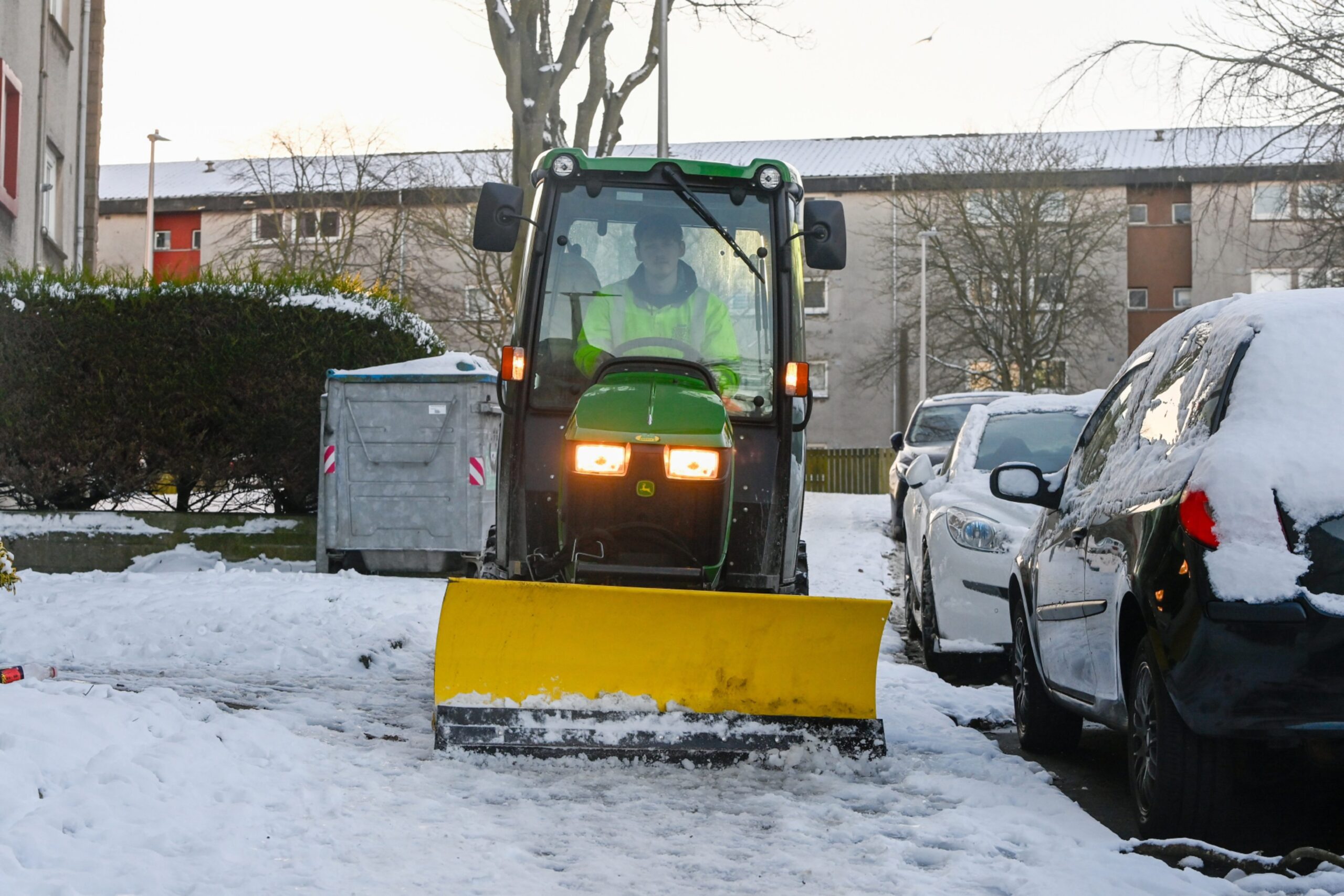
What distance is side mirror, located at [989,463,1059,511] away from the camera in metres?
6.31

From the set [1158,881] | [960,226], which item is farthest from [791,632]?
[960,226]

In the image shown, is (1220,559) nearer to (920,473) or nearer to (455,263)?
(920,473)

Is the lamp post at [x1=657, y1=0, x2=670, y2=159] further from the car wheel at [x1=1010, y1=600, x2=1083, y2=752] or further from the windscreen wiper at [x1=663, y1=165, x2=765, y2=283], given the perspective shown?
the car wheel at [x1=1010, y1=600, x2=1083, y2=752]

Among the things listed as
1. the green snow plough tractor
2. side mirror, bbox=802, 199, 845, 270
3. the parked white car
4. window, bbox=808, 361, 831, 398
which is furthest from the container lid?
window, bbox=808, 361, 831, 398

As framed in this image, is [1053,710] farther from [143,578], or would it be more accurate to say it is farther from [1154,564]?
[143,578]

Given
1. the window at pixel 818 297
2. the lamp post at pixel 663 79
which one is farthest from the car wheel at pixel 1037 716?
the window at pixel 818 297

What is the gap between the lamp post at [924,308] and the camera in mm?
42719

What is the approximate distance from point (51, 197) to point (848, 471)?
26.3m

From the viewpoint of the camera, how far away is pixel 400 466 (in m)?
13.2

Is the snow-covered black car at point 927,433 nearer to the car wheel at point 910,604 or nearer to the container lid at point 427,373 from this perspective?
the container lid at point 427,373

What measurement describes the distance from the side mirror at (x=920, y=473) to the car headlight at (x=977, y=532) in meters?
1.48

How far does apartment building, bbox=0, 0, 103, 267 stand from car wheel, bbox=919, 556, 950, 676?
1065 centimetres

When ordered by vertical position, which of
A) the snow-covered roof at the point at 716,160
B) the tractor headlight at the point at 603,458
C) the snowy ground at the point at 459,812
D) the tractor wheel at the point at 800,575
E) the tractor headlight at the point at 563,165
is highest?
the snow-covered roof at the point at 716,160

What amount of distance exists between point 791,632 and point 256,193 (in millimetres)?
48167
